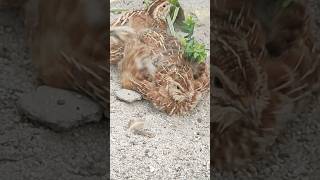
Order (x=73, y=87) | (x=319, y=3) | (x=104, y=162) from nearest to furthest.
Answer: (x=104, y=162) < (x=73, y=87) < (x=319, y=3)

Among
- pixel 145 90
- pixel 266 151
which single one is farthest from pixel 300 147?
pixel 145 90

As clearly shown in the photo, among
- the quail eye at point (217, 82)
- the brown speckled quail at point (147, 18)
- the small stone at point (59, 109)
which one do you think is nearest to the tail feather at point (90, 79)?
the small stone at point (59, 109)

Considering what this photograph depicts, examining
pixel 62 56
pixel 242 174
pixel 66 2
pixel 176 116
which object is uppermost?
pixel 66 2

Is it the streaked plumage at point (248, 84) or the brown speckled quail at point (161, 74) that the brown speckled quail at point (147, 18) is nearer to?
the brown speckled quail at point (161, 74)

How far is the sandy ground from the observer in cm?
181

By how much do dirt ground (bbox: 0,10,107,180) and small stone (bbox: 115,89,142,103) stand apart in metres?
0.08

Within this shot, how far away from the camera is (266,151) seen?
1.89m

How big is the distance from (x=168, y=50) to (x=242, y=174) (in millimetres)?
349

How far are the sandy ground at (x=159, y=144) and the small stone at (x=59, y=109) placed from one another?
0.06m

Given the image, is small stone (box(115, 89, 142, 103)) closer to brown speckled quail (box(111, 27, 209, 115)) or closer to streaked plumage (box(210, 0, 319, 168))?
brown speckled quail (box(111, 27, 209, 115))

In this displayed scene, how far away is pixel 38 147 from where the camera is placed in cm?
185

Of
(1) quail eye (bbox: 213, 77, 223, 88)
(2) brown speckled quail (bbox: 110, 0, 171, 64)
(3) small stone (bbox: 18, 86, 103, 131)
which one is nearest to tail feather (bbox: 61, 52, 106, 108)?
(3) small stone (bbox: 18, 86, 103, 131)

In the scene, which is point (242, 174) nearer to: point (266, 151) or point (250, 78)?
point (266, 151)

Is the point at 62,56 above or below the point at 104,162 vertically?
above
